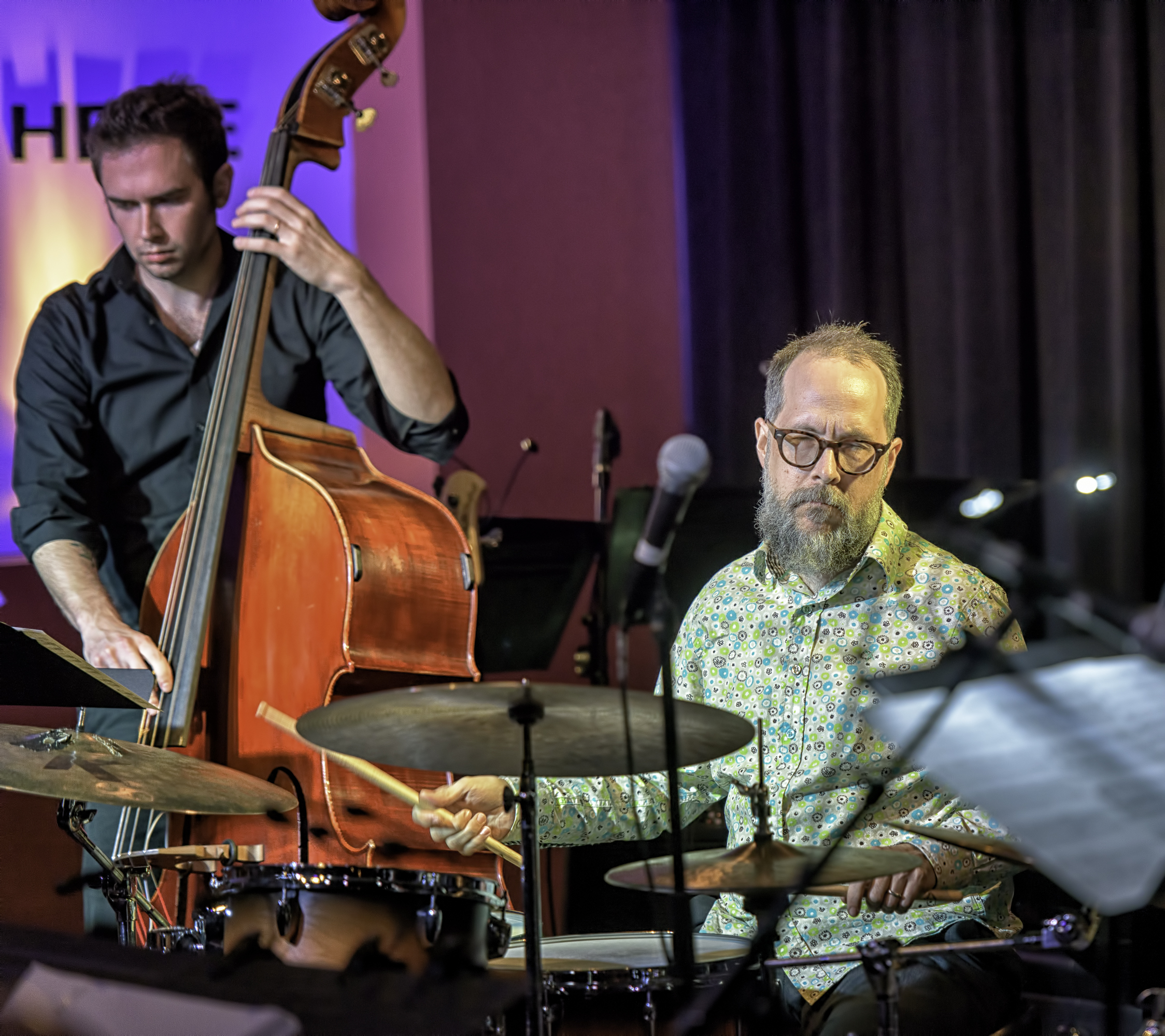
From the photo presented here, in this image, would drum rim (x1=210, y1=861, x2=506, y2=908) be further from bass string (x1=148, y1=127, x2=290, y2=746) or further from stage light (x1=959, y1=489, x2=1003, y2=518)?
stage light (x1=959, y1=489, x2=1003, y2=518)

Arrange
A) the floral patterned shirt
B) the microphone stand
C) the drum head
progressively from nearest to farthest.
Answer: the microphone stand, the drum head, the floral patterned shirt

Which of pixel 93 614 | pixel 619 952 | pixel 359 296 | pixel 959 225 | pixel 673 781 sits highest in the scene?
pixel 959 225

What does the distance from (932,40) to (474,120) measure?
134 cm

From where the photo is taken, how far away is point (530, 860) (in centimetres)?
167

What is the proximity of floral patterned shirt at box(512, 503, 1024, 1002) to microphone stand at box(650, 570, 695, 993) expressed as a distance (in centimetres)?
50

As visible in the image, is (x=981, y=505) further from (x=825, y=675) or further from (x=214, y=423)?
(x=214, y=423)

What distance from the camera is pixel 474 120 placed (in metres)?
4.12

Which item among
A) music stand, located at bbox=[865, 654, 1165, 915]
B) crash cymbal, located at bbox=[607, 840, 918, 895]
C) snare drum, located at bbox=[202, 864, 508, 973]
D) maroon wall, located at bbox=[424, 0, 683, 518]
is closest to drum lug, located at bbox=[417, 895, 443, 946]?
snare drum, located at bbox=[202, 864, 508, 973]

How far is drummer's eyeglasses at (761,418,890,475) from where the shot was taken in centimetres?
239

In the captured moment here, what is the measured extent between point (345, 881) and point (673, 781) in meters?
0.47

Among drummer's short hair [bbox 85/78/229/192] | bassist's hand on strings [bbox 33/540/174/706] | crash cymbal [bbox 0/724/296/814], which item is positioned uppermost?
drummer's short hair [bbox 85/78/229/192]

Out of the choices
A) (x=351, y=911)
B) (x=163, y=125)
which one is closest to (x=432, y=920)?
(x=351, y=911)

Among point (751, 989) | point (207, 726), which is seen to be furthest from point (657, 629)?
point (207, 726)

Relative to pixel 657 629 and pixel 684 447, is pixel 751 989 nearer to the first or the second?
pixel 657 629
